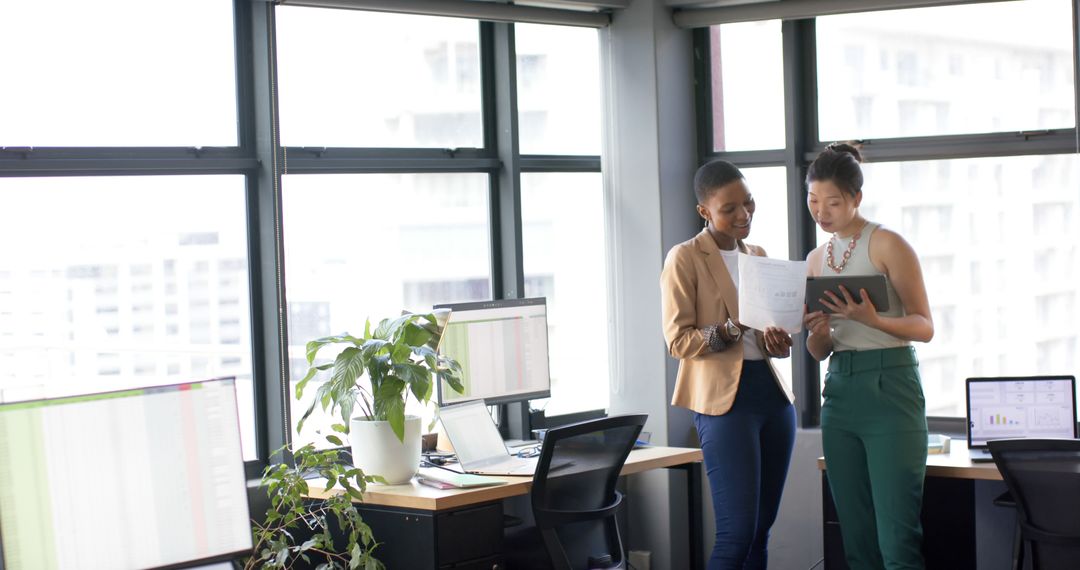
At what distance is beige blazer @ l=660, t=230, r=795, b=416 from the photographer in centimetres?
338

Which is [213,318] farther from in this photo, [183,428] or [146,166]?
[183,428]

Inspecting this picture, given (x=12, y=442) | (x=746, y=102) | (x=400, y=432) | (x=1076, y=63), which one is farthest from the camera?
(x=746, y=102)

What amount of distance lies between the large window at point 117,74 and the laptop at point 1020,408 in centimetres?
272

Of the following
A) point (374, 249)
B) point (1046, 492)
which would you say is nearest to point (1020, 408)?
point (1046, 492)

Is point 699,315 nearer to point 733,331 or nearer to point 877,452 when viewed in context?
point 733,331

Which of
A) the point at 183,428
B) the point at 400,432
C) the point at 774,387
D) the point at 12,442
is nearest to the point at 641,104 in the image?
the point at 774,387

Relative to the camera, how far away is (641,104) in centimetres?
448

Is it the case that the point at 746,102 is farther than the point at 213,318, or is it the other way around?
the point at 746,102

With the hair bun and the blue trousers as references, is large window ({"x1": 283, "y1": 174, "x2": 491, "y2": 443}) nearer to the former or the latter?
the blue trousers

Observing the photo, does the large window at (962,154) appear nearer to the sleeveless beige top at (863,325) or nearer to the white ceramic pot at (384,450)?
the sleeveless beige top at (863,325)

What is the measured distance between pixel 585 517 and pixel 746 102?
2092 mm

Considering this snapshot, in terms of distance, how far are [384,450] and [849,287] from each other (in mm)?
1487

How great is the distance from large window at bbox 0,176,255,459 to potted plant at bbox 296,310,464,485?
49 centimetres

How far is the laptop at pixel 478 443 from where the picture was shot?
141 inches
